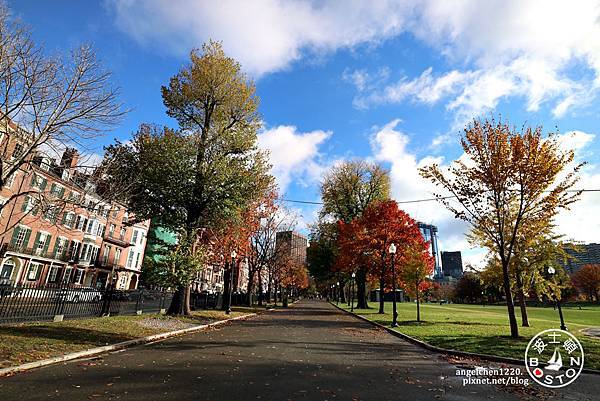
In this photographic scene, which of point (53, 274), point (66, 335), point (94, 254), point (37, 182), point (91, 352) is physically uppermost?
point (94, 254)

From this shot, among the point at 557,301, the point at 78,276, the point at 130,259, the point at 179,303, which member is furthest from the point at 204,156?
the point at 130,259

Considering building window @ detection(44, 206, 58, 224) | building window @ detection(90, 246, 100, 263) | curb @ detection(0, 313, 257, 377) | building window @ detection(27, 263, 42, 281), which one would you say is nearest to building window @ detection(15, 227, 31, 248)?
building window @ detection(27, 263, 42, 281)

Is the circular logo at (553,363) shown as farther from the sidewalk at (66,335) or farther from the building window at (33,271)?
the building window at (33,271)

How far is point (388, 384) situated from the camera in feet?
21.2

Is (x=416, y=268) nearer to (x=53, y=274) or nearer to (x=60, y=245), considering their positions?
(x=60, y=245)

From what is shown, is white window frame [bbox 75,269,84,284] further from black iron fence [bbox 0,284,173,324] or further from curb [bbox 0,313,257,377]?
curb [bbox 0,313,257,377]

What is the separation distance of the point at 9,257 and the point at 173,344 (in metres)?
31.4

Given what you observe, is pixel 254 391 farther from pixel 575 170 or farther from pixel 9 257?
pixel 9 257

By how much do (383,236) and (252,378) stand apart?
2344cm

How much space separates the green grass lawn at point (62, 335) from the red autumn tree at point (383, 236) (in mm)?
18630

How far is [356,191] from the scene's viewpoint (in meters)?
40.9

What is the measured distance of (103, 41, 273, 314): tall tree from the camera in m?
18.4

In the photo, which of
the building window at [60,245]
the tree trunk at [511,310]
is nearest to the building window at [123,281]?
the building window at [60,245]

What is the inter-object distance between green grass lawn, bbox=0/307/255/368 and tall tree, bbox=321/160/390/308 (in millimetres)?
28990
